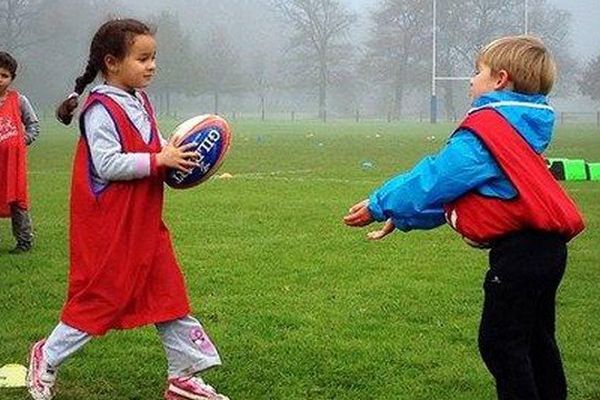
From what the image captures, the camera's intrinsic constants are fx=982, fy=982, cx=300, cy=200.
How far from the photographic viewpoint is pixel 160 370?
187 inches

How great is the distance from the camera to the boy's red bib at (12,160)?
808 centimetres

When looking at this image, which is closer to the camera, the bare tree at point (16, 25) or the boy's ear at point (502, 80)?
the boy's ear at point (502, 80)

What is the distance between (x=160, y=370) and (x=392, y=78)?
69.2m

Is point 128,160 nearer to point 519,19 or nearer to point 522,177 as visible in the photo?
point 522,177

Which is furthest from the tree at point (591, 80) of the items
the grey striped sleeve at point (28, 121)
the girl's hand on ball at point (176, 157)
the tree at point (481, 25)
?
the girl's hand on ball at point (176, 157)

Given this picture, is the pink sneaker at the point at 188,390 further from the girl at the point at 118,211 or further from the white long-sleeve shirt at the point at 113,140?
the white long-sleeve shirt at the point at 113,140

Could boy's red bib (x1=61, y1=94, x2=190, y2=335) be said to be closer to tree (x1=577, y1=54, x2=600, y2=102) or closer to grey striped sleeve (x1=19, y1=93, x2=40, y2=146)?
grey striped sleeve (x1=19, y1=93, x2=40, y2=146)

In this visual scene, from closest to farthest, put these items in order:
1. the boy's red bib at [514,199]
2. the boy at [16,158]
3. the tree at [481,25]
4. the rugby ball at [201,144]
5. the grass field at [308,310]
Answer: the boy's red bib at [514,199] → the rugby ball at [201,144] → the grass field at [308,310] → the boy at [16,158] → the tree at [481,25]

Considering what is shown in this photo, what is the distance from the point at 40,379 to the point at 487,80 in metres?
2.20

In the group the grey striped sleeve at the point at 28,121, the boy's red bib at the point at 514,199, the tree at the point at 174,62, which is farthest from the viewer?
the tree at the point at 174,62

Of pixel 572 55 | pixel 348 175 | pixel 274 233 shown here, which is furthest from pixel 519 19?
pixel 274 233

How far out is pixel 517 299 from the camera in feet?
11.1

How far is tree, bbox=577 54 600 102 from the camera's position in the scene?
207 ft

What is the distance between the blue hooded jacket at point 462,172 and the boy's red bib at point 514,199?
0.09 ft
